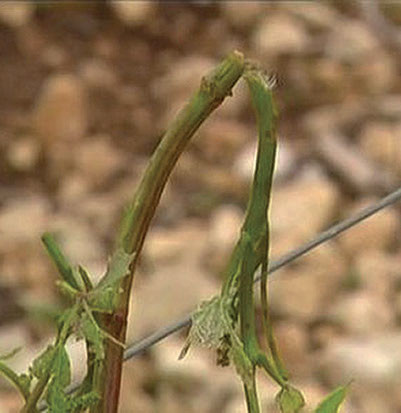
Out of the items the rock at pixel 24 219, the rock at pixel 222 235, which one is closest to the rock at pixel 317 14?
the rock at pixel 222 235

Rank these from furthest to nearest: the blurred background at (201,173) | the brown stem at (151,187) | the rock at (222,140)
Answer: the rock at (222,140) → the blurred background at (201,173) → the brown stem at (151,187)

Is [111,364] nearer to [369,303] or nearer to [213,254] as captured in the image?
[369,303]

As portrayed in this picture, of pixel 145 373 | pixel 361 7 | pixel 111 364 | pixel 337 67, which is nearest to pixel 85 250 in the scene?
pixel 145 373

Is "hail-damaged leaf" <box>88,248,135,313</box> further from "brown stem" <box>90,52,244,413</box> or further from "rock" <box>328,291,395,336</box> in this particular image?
"rock" <box>328,291,395,336</box>

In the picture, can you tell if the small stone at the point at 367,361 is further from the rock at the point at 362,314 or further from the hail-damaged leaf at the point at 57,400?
the hail-damaged leaf at the point at 57,400

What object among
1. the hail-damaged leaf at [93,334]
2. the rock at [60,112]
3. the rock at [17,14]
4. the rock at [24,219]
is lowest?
the hail-damaged leaf at [93,334]

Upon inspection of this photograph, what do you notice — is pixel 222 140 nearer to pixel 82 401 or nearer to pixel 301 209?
pixel 301 209

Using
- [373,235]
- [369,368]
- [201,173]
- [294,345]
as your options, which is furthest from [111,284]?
[201,173]
